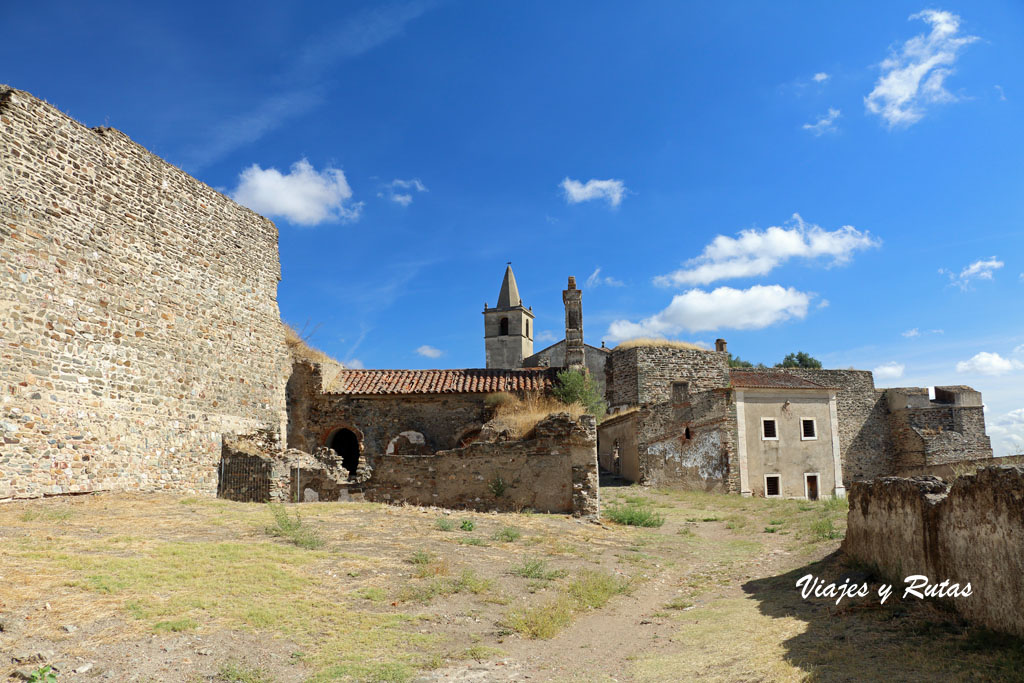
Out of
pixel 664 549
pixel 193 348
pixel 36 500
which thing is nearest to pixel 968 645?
pixel 664 549

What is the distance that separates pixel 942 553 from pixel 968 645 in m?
1.29

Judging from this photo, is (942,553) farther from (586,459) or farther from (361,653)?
(586,459)

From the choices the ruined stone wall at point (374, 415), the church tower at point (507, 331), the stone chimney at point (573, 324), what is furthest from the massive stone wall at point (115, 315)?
the church tower at point (507, 331)

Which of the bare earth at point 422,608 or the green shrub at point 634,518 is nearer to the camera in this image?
the bare earth at point 422,608

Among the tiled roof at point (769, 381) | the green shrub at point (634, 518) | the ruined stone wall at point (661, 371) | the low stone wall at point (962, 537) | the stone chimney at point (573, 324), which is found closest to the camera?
the low stone wall at point (962, 537)

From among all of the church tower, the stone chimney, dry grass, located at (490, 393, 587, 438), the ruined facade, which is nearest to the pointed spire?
the church tower

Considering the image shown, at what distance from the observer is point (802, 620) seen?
7426 mm

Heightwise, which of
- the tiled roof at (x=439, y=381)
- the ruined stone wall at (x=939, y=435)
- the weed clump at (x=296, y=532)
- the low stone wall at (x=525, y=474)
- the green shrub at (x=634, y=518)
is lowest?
the green shrub at (x=634, y=518)

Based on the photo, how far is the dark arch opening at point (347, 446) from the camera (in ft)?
71.4

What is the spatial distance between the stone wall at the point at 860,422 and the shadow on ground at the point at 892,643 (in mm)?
28115

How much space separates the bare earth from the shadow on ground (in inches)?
1.0

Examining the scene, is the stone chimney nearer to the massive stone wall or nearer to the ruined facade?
the ruined facade

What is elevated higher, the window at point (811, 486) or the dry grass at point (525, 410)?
the dry grass at point (525, 410)

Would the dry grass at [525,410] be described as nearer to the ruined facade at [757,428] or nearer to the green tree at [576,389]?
the green tree at [576,389]
